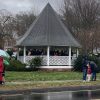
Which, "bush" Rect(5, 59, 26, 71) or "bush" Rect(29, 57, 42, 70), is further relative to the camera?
"bush" Rect(29, 57, 42, 70)

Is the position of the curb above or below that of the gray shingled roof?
below

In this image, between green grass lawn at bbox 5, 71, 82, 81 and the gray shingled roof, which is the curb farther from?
the gray shingled roof

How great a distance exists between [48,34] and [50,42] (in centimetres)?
126

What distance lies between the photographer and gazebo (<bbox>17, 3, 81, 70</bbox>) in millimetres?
42875

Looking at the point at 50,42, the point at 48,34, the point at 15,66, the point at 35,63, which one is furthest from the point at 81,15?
the point at 15,66

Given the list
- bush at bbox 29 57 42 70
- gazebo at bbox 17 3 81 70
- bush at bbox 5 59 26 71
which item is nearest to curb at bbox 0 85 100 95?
bush at bbox 5 59 26 71

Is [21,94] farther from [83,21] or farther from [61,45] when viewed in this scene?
[83,21]

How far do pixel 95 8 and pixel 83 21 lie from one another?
11.6 ft

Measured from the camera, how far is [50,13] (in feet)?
153

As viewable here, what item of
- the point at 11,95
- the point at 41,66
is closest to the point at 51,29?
the point at 41,66

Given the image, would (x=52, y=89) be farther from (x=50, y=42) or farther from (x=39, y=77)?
(x=50, y=42)

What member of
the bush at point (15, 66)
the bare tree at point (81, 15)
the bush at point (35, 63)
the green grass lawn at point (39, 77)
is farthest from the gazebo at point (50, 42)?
the bare tree at point (81, 15)

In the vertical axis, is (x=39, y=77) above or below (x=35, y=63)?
below

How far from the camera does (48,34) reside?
44.2 meters
